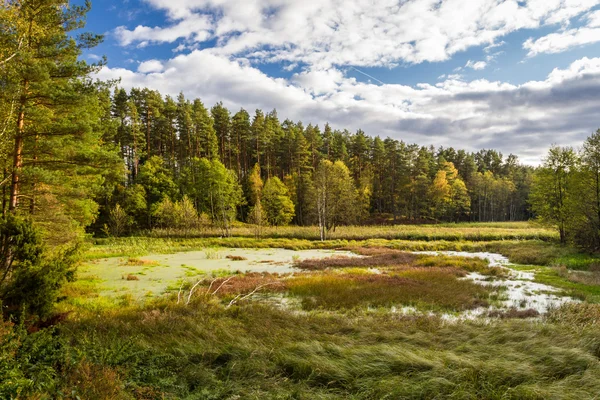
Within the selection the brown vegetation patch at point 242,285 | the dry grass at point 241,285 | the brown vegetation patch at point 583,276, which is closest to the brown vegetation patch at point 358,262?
the dry grass at point 241,285

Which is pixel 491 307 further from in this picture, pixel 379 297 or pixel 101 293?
pixel 101 293

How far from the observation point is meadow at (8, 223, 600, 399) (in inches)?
202

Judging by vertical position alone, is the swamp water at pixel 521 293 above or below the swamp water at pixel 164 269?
below

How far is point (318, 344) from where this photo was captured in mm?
6871

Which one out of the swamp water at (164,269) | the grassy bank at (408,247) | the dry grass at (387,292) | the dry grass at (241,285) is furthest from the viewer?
the grassy bank at (408,247)

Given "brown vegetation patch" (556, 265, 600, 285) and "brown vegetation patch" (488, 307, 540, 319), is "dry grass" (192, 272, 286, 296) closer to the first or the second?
"brown vegetation patch" (488, 307, 540, 319)

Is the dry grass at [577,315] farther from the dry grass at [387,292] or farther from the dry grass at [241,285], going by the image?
the dry grass at [241,285]

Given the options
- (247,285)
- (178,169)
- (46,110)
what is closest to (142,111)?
(178,169)

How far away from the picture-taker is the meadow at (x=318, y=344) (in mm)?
5137

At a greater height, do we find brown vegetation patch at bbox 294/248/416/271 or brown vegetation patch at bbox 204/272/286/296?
brown vegetation patch at bbox 204/272/286/296

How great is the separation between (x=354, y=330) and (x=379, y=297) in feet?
14.8

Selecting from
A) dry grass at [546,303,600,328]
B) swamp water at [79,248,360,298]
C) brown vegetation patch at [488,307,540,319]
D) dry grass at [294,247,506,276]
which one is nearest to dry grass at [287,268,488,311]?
brown vegetation patch at [488,307,540,319]

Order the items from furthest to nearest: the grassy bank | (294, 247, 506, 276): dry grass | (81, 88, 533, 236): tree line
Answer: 1. (81, 88, 533, 236): tree line
2. the grassy bank
3. (294, 247, 506, 276): dry grass

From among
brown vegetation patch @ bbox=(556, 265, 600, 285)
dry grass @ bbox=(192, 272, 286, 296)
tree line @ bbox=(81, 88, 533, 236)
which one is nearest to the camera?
dry grass @ bbox=(192, 272, 286, 296)
